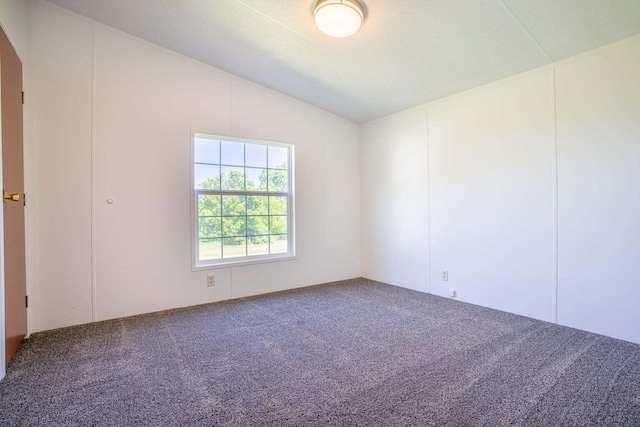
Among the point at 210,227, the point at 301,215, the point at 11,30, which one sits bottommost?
the point at 210,227

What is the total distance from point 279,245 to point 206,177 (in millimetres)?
1301

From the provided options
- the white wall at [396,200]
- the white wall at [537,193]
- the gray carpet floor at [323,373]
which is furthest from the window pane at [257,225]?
the white wall at [537,193]

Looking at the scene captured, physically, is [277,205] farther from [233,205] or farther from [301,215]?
[233,205]

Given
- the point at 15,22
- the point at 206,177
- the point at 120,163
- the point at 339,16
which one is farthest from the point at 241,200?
the point at 15,22

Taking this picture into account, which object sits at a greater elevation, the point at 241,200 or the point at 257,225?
the point at 241,200

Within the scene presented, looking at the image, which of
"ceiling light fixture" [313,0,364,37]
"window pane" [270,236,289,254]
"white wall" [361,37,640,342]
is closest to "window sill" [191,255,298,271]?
"window pane" [270,236,289,254]

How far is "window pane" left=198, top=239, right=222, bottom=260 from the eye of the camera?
11.9ft

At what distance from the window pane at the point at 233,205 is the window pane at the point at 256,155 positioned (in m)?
0.48

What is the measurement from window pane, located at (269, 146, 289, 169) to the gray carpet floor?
2.03m

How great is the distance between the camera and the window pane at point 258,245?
3.96m

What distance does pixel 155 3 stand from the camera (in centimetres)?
268

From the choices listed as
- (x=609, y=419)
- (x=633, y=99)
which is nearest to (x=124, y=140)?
(x=609, y=419)

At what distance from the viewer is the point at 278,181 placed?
166 inches

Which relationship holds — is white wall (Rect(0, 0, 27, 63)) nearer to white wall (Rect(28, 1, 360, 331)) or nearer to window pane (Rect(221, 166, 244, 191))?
white wall (Rect(28, 1, 360, 331))
